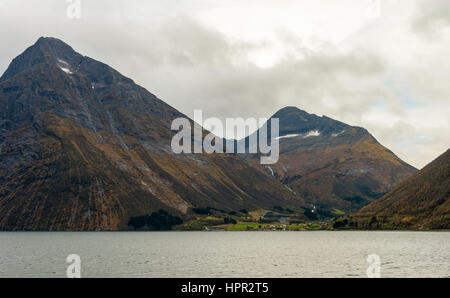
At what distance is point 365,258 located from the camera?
405ft

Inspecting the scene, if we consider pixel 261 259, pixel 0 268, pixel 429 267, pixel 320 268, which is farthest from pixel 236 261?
pixel 0 268

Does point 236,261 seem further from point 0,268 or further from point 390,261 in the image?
point 0,268

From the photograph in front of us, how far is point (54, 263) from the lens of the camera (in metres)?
113

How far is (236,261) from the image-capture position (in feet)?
383
